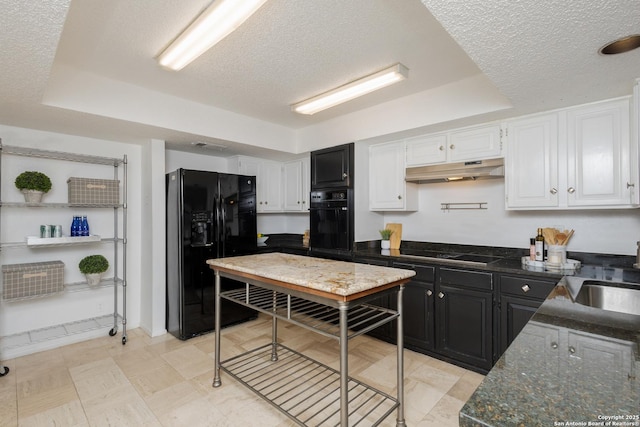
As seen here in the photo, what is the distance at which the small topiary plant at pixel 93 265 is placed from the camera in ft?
10.5

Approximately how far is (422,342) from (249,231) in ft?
7.48

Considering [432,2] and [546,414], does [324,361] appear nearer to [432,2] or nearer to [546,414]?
[546,414]

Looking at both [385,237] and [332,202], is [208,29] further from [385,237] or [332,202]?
[385,237]

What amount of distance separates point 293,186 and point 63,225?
2.66m

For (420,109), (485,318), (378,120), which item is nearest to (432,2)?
(420,109)

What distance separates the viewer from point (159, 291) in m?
3.55

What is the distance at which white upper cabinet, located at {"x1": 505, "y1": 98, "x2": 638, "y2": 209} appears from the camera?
7.52 feet

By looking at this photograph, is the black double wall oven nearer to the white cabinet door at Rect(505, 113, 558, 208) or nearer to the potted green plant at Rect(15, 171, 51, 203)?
the white cabinet door at Rect(505, 113, 558, 208)

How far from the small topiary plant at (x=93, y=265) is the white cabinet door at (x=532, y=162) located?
3.98 metres

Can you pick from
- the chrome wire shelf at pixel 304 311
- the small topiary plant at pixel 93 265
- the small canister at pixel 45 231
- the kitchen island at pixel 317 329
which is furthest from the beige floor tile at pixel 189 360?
the small canister at pixel 45 231

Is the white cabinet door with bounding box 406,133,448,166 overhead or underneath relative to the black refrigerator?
overhead

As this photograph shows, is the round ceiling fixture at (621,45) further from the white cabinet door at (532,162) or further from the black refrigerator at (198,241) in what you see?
the black refrigerator at (198,241)

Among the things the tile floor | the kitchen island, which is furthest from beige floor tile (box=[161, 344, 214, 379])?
the kitchen island

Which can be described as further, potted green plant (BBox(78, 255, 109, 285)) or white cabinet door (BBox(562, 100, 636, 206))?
potted green plant (BBox(78, 255, 109, 285))
